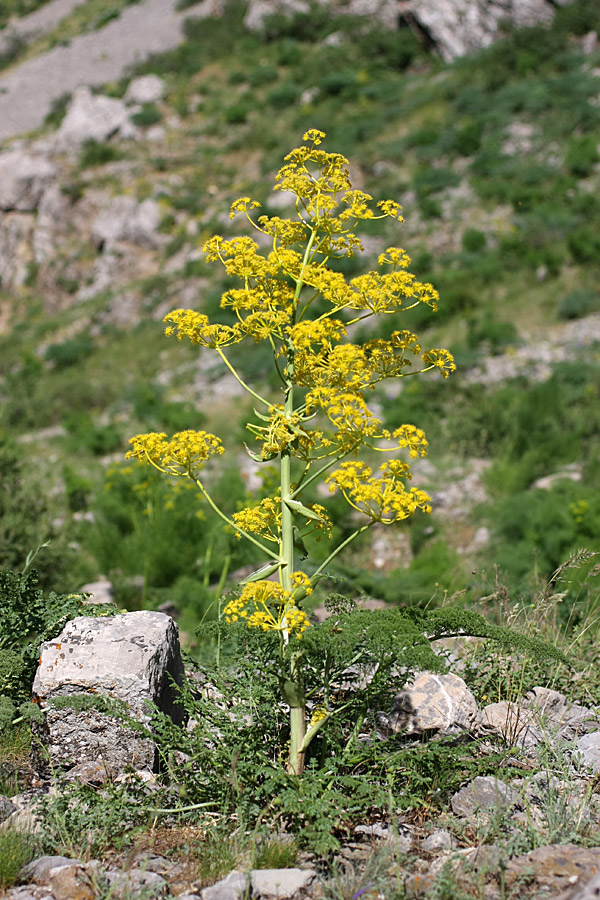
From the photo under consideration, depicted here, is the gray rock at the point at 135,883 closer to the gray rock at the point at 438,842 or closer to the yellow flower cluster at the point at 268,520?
the gray rock at the point at 438,842

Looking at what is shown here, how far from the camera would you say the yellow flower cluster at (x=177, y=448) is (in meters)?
2.69

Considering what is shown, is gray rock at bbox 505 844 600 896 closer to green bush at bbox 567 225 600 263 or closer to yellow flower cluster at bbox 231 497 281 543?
yellow flower cluster at bbox 231 497 281 543

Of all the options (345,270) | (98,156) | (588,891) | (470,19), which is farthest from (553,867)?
(470,19)

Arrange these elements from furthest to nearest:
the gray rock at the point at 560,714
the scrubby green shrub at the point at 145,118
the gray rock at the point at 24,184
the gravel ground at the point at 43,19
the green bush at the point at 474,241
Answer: the gravel ground at the point at 43,19
the scrubby green shrub at the point at 145,118
the gray rock at the point at 24,184
the green bush at the point at 474,241
the gray rock at the point at 560,714

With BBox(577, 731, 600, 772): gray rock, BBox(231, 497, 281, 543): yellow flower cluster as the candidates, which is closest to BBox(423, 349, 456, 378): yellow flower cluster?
BBox(231, 497, 281, 543): yellow flower cluster

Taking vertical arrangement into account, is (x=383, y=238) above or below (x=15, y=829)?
below

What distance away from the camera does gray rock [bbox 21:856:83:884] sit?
2339 millimetres

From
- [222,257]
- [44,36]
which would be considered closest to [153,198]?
[222,257]

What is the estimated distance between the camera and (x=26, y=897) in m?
2.24

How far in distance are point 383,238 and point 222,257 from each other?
14454 millimetres

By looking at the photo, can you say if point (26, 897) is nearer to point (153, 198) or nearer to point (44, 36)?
point (153, 198)

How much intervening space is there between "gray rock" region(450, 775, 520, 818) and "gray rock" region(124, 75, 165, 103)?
2846 centimetres

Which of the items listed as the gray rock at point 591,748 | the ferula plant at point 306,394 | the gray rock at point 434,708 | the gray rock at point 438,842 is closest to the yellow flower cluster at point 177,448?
the ferula plant at point 306,394

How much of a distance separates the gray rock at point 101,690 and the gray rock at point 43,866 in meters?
0.45
